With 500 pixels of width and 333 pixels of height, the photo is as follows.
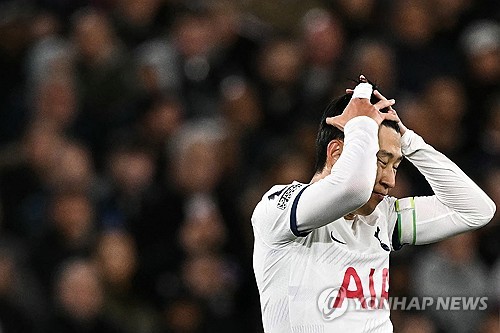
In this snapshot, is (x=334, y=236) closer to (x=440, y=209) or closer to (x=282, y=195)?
(x=282, y=195)

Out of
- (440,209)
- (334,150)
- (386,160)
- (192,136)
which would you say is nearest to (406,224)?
(440,209)

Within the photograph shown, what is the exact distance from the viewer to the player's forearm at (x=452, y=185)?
3.88 meters

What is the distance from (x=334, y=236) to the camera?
360 centimetres

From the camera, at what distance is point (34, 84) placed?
770 cm

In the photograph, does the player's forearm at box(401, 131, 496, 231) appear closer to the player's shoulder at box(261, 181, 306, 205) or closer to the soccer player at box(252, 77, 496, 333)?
the soccer player at box(252, 77, 496, 333)

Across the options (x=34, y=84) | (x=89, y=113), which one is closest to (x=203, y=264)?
(x=89, y=113)

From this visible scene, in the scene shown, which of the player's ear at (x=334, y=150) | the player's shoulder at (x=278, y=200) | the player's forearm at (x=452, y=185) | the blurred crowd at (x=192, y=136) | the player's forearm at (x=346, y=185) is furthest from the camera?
the blurred crowd at (x=192, y=136)

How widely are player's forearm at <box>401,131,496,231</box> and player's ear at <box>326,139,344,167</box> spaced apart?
405mm

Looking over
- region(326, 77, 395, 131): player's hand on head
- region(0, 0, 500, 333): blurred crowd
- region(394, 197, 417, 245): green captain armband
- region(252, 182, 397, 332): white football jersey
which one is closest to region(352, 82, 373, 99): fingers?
region(326, 77, 395, 131): player's hand on head

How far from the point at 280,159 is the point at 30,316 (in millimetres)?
1858

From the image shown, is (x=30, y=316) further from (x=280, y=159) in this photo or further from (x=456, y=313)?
(x=456, y=313)

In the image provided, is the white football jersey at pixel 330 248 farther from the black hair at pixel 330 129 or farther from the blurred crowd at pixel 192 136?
the blurred crowd at pixel 192 136

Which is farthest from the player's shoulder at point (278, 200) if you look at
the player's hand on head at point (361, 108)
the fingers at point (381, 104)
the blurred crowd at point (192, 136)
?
the blurred crowd at point (192, 136)

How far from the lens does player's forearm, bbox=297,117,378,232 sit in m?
3.26
